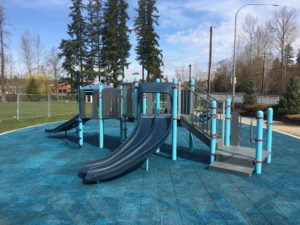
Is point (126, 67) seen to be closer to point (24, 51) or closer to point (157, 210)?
point (24, 51)

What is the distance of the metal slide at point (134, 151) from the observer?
197 inches

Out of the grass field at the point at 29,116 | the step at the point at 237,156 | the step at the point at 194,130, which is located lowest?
the grass field at the point at 29,116

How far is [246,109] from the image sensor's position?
2308 cm

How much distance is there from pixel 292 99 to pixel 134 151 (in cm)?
1637

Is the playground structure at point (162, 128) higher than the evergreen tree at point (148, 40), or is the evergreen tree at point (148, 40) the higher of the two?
the evergreen tree at point (148, 40)

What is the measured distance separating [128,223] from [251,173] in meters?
3.22

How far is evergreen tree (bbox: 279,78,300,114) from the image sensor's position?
1791 cm

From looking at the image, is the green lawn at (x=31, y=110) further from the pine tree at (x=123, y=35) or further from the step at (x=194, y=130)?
the step at (x=194, y=130)

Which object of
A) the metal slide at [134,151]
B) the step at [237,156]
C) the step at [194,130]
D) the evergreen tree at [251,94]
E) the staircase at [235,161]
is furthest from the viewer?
the evergreen tree at [251,94]

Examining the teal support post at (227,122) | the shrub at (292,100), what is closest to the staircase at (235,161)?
the teal support post at (227,122)

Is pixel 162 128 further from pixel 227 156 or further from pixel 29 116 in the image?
pixel 29 116

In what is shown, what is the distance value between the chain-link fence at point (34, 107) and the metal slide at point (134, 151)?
45.1 feet

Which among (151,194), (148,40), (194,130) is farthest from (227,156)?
(148,40)

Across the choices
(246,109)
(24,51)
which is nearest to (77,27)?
(24,51)
